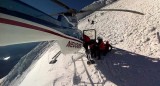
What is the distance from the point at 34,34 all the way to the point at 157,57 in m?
6.57

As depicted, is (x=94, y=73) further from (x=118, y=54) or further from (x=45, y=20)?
(x=45, y=20)

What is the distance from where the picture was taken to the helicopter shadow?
5.61 metres

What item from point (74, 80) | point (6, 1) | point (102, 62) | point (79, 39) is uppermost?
point (6, 1)

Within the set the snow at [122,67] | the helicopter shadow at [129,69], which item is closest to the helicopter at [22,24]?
the snow at [122,67]

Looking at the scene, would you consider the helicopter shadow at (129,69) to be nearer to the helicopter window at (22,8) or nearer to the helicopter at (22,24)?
the helicopter at (22,24)

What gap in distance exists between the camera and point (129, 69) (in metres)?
6.54

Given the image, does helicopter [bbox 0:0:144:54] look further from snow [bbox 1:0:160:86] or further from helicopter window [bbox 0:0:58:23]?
snow [bbox 1:0:160:86]

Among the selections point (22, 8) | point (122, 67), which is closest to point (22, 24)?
point (22, 8)

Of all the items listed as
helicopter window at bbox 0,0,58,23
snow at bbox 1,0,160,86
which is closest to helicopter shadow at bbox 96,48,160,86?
snow at bbox 1,0,160,86

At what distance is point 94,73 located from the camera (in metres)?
7.15

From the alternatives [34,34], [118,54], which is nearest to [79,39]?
[118,54]

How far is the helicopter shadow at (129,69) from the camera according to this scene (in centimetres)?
561

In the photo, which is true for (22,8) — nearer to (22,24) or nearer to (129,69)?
(22,24)

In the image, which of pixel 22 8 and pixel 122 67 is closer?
pixel 22 8
